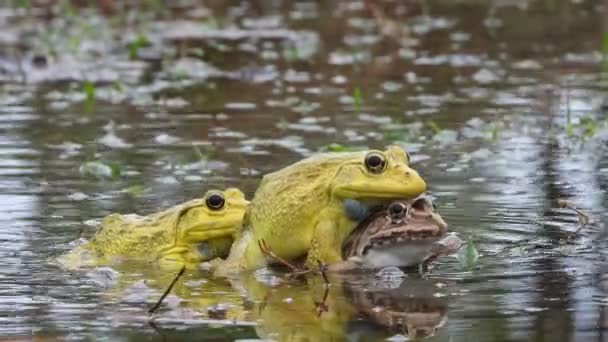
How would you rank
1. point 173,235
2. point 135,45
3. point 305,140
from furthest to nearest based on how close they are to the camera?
1. point 135,45
2. point 305,140
3. point 173,235

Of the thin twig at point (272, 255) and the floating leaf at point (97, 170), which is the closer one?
the thin twig at point (272, 255)

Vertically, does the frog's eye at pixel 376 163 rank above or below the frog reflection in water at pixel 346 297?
above

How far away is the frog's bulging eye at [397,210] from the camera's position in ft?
24.0

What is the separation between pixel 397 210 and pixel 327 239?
367mm

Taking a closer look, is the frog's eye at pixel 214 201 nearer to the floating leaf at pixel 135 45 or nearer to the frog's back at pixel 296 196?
the frog's back at pixel 296 196

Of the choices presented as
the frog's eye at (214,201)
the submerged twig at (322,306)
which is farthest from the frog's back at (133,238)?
the submerged twig at (322,306)

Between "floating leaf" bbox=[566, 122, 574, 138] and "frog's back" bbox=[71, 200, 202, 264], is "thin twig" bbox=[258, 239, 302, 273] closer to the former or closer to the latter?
"frog's back" bbox=[71, 200, 202, 264]

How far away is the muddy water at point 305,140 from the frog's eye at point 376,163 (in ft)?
1.63

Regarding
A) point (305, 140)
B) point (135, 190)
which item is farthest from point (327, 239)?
point (305, 140)

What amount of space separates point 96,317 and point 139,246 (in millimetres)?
1589

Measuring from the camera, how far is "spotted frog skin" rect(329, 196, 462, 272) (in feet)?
24.0

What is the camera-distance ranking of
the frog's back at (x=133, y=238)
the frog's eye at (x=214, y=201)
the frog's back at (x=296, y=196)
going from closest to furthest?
the frog's back at (x=296, y=196)
the frog's eye at (x=214, y=201)
the frog's back at (x=133, y=238)

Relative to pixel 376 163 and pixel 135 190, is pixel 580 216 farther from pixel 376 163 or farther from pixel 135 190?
pixel 135 190

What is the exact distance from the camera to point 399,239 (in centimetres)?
735
